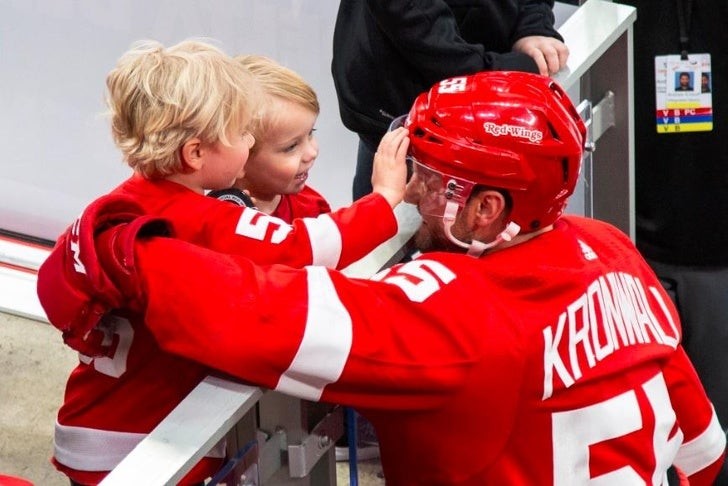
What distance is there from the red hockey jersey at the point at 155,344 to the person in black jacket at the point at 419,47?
0.57m

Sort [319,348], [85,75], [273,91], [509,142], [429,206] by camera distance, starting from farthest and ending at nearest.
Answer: [85,75]
[273,91]
[429,206]
[509,142]
[319,348]

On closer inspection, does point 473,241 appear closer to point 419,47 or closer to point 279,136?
point 279,136

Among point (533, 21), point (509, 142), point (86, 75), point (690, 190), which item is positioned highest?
point (509, 142)

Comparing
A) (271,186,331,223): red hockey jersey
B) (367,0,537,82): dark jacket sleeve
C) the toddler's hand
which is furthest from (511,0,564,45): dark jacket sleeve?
the toddler's hand

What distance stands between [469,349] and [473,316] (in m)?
0.05

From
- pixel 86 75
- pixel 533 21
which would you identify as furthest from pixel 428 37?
pixel 86 75

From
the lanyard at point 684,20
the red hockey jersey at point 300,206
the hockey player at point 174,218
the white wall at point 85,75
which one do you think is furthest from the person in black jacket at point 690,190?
the hockey player at point 174,218

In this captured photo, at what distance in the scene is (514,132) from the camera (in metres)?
1.96

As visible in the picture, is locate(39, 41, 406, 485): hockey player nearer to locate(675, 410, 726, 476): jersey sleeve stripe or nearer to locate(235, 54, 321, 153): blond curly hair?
locate(235, 54, 321, 153): blond curly hair

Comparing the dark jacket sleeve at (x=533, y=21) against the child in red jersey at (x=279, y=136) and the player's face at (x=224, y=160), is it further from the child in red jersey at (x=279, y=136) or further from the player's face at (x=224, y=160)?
the player's face at (x=224, y=160)

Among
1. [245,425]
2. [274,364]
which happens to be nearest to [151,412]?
[245,425]

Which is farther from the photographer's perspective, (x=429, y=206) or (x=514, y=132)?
(x=429, y=206)

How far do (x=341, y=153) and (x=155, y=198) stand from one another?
7.53 feet

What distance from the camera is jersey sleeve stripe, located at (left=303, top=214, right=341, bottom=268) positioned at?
2.10 meters
